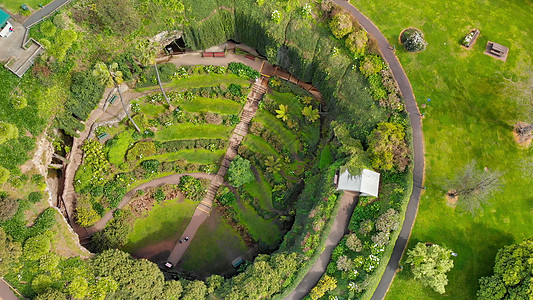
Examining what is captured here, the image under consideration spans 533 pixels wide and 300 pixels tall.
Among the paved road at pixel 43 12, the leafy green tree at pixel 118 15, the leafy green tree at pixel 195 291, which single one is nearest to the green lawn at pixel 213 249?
the leafy green tree at pixel 195 291

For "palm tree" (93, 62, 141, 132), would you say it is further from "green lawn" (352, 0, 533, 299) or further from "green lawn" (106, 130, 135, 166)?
"green lawn" (352, 0, 533, 299)

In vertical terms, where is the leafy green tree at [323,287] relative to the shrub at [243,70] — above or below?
below

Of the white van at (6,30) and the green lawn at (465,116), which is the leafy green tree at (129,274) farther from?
the white van at (6,30)

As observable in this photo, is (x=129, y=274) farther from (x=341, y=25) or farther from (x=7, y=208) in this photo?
(x=341, y=25)

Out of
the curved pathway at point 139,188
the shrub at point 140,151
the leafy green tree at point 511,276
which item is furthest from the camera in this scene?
the shrub at point 140,151

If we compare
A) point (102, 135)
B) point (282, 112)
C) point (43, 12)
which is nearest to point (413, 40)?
point (282, 112)

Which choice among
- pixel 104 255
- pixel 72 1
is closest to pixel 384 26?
pixel 72 1
